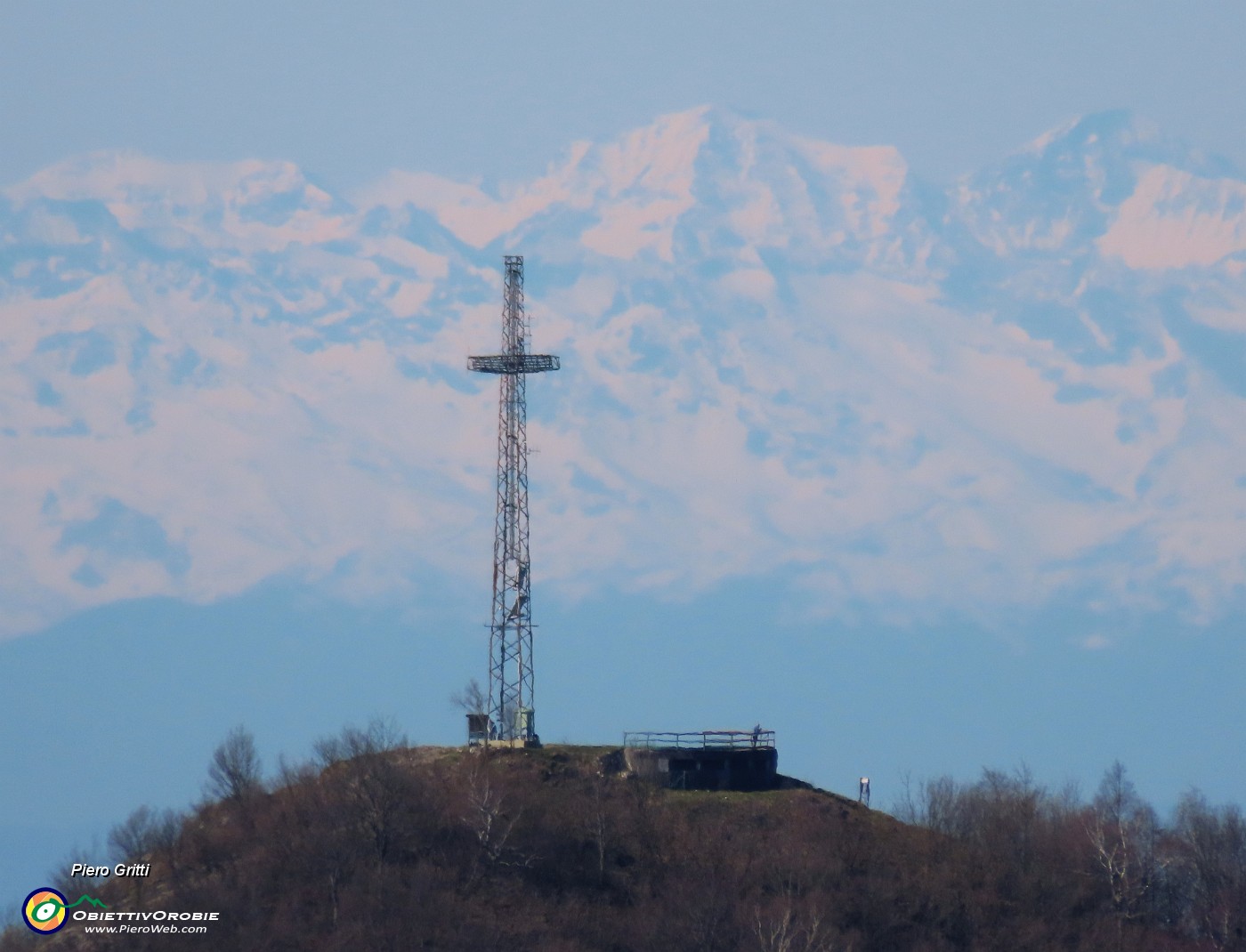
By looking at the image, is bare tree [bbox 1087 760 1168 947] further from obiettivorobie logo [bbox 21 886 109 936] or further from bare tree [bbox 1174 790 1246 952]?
obiettivorobie logo [bbox 21 886 109 936]

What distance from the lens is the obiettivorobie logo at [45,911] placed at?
271 ft

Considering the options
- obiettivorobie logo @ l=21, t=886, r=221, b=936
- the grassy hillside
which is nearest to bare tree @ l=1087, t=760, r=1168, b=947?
the grassy hillside

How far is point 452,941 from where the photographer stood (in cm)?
8088

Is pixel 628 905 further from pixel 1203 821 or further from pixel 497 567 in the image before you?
pixel 1203 821

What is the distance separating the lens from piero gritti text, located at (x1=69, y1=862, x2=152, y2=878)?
85.6 metres

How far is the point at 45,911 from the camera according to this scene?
8275 cm

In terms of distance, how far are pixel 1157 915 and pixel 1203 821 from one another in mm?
13264

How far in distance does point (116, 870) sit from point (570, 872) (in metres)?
18.5

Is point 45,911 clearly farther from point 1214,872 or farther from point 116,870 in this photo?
point 1214,872

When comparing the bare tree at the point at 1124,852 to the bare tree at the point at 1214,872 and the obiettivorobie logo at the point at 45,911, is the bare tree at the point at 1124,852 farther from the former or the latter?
the obiettivorobie logo at the point at 45,911

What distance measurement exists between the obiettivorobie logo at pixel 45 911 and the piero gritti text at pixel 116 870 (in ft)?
7.23

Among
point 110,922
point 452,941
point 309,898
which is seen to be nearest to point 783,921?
point 452,941

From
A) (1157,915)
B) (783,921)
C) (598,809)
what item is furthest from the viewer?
(1157,915)

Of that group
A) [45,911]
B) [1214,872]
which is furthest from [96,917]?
[1214,872]
